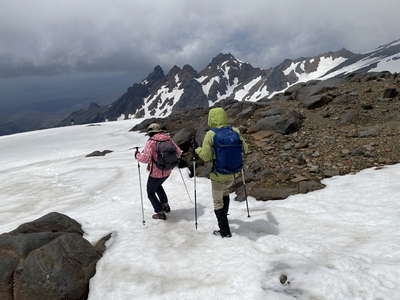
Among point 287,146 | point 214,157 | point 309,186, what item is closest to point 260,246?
point 214,157

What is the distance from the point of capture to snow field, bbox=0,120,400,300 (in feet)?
24.2

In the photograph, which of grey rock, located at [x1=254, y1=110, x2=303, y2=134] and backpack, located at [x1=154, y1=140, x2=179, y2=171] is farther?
grey rock, located at [x1=254, y1=110, x2=303, y2=134]

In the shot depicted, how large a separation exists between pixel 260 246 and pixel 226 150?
2747 millimetres

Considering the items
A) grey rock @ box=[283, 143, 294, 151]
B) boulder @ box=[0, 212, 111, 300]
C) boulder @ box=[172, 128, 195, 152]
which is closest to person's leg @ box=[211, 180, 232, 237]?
boulder @ box=[0, 212, 111, 300]

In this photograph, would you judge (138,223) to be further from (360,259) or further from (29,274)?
(360,259)

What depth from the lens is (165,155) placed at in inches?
448

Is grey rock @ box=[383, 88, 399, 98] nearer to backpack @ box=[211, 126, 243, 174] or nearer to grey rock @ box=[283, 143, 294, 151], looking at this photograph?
grey rock @ box=[283, 143, 294, 151]

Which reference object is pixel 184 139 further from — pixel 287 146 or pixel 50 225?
pixel 50 225

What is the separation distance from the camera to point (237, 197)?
1420cm

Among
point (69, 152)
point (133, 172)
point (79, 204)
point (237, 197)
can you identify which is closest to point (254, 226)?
point (237, 197)

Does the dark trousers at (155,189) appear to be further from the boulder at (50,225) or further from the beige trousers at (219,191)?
the beige trousers at (219,191)

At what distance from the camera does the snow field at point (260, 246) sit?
738 cm

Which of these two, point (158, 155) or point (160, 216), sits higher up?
point (158, 155)

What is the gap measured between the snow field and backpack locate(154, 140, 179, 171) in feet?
6.83
